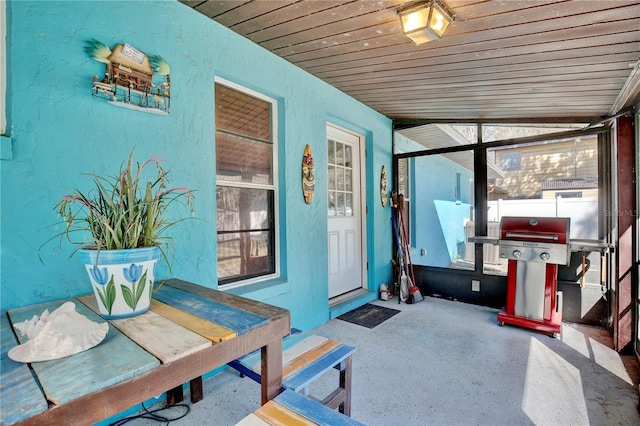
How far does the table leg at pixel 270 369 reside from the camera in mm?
1141

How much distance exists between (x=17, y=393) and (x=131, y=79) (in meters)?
1.70

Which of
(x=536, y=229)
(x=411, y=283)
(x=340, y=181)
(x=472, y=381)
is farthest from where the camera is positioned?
(x=411, y=283)

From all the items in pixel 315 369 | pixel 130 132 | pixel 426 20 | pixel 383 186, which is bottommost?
pixel 315 369

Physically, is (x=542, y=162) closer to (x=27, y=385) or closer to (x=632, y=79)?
(x=632, y=79)

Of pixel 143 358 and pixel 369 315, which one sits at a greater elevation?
pixel 143 358

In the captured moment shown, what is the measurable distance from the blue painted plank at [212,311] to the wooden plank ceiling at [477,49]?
6.21 feet

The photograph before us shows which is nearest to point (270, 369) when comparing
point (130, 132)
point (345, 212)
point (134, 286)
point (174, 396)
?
point (134, 286)

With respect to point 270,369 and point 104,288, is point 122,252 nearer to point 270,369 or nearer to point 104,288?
point 104,288

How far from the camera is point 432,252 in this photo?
16.8 feet

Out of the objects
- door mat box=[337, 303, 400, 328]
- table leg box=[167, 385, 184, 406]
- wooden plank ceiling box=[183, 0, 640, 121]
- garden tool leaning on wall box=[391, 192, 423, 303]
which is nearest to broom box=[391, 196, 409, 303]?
garden tool leaning on wall box=[391, 192, 423, 303]

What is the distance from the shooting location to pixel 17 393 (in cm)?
67

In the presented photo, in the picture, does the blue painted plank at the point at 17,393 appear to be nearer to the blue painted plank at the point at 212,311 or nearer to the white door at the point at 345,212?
the blue painted plank at the point at 212,311

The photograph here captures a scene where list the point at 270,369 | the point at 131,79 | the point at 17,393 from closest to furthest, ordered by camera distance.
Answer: the point at 17,393, the point at 270,369, the point at 131,79

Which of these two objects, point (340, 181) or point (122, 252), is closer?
point (122, 252)
